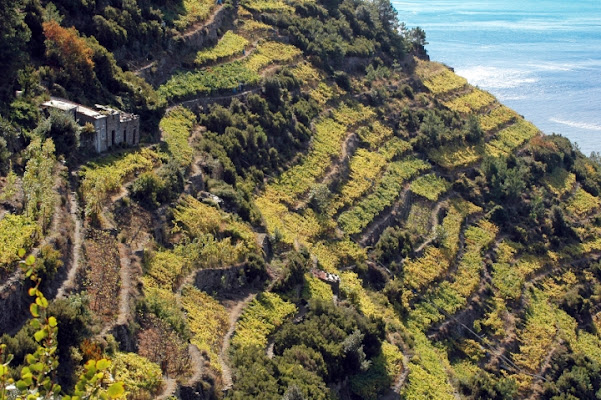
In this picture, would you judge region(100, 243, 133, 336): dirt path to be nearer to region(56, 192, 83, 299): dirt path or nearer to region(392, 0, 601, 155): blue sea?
region(56, 192, 83, 299): dirt path

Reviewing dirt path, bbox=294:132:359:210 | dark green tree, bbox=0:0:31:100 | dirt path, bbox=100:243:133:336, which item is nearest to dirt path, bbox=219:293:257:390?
dirt path, bbox=100:243:133:336

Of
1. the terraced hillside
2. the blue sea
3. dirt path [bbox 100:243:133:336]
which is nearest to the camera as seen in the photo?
dirt path [bbox 100:243:133:336]

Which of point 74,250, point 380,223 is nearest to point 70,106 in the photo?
point 74,250

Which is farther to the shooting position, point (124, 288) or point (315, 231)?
point (315, 231)

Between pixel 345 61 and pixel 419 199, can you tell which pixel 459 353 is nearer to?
pixel 419 199

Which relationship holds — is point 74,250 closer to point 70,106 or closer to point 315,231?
point 70,106
